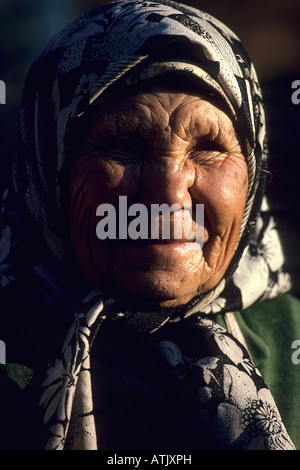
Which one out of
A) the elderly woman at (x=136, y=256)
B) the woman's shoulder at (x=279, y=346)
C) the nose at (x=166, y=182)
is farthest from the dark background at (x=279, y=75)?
the nose at (x=166, y=182)

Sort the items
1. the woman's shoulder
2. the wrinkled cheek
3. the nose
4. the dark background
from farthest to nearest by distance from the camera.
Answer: the dark background < the woman's shoulder < the wrinkled cheek < the nose

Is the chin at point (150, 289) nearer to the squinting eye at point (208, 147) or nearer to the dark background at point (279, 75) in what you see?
the squinting eye at point (208, 147)

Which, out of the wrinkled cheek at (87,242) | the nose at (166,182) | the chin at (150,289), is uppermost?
the nose at (166,182)

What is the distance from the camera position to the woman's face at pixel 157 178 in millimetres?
1684

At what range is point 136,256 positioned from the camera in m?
1.70

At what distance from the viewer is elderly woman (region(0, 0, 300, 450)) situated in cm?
167

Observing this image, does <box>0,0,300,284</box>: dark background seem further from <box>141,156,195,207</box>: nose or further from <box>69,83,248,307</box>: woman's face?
<box>141,156,195,207</box>: nose

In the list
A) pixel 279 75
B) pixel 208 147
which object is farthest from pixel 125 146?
pixel 279 75

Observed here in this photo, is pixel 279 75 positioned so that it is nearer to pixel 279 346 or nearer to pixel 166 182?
pixel 279 346

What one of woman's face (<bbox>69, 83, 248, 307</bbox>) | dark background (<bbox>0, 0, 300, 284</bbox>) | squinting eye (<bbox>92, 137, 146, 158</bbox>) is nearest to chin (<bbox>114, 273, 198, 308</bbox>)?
woman's face (<bbox>69, 83, 248, 307</bbox>)

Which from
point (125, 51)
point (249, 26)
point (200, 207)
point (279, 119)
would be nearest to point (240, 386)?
point (200, 207)

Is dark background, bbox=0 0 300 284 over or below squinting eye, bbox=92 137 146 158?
over

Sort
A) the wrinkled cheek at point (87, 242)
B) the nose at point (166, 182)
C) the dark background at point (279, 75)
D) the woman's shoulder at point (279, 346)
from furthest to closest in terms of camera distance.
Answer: the dark background at point (279, 75), the woman's shoulder at point (279, 346), the wrinkled cheek at point (87, 242), the nose at point (166, 182)

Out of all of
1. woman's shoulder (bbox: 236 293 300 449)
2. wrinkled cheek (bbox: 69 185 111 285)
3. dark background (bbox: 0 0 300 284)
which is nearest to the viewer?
wrinkled cheek (bbox: 69 185 111 285)
